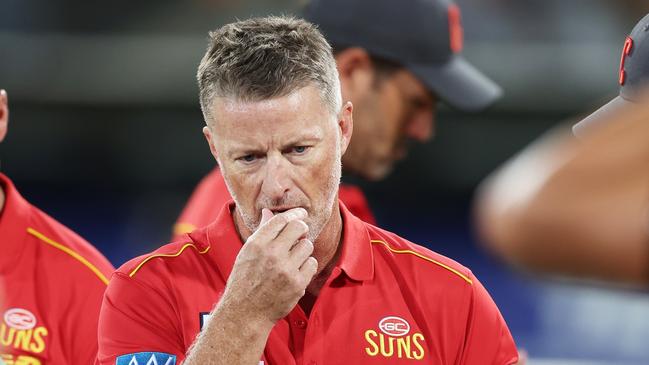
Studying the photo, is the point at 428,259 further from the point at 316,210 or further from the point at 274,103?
the point at 274,103

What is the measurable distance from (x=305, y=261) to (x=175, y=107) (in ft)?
22.2

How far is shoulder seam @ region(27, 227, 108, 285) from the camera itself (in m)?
3.14

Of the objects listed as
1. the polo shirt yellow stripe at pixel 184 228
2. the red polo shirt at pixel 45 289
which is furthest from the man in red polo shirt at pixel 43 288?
the polo shirt yellow stripe at pixel 184 228

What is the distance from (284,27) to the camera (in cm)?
262

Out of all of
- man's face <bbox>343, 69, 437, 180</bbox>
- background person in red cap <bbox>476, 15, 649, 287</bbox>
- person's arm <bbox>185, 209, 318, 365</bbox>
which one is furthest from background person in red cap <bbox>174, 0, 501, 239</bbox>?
background person in red cap <bbox>476, 15, 649, 287</bbox>

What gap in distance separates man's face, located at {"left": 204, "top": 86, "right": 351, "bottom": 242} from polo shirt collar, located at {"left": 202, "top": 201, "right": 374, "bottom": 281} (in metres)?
0.10

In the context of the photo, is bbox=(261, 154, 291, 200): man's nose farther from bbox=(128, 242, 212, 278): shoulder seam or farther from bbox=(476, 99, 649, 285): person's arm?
bbox=(476, 99, 649, 285): person's arm

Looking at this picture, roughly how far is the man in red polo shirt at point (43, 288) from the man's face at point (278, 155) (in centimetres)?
71

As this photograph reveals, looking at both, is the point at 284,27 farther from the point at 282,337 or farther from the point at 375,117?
the point at 375,117

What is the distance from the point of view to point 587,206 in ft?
3.89

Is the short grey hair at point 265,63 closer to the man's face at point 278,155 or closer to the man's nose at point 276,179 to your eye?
the man's face at point 278,155

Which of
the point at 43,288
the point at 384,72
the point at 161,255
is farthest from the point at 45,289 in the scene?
the point at 384,72

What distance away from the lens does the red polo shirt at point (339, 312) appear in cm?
253

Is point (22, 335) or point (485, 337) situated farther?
point (22, 335)
